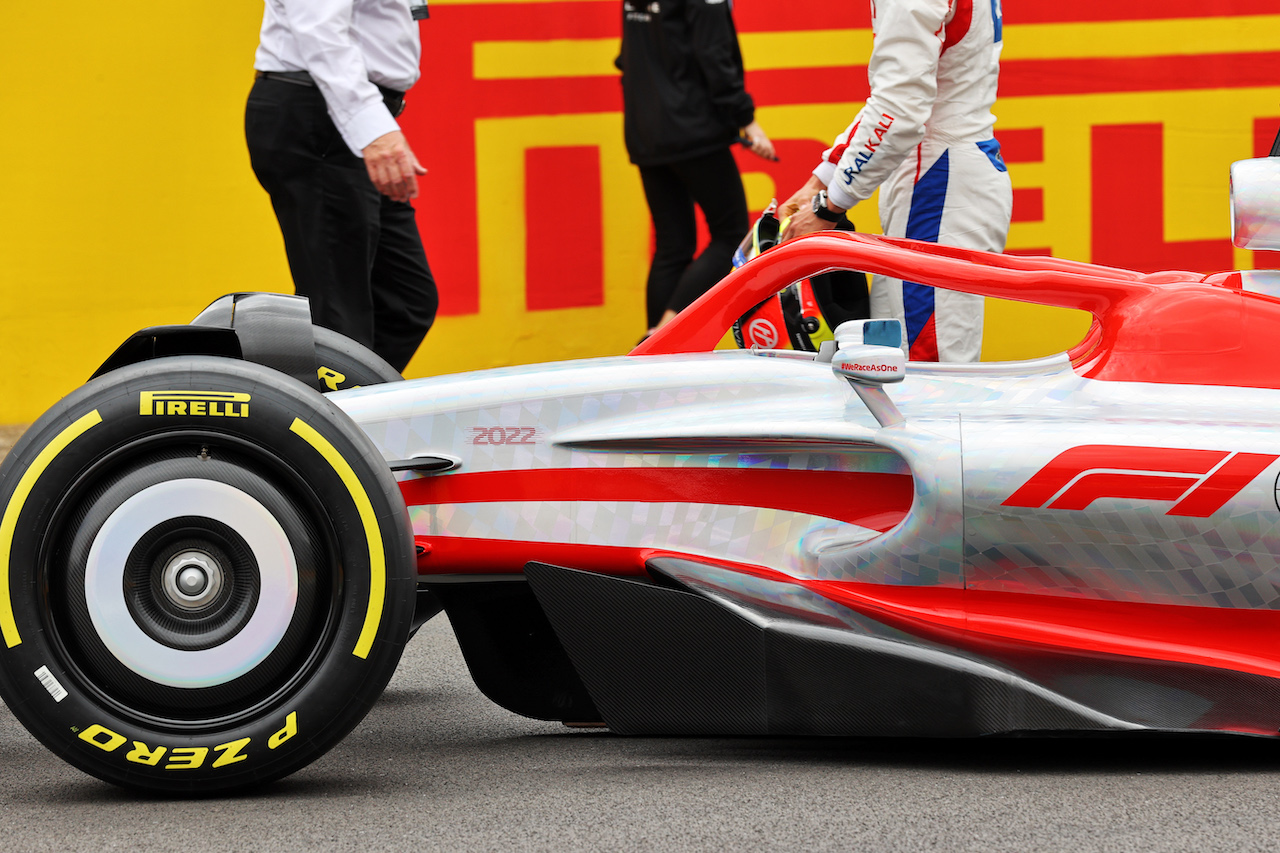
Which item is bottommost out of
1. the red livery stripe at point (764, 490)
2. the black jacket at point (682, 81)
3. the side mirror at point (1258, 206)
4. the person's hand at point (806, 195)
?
the red livery stripe at point (764, 490)

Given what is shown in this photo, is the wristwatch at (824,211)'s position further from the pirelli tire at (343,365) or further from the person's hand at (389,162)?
the pirelli tire at (343,365)

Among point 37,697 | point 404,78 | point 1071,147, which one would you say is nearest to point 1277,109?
point 1071,147

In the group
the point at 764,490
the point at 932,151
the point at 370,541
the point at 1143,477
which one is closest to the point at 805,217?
the point at 932,151

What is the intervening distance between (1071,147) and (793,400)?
4242 mm

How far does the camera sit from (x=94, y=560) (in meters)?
2.16

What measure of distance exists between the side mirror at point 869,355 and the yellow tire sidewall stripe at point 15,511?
116 centimetres

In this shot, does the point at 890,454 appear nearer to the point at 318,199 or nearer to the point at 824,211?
the point at 824,211

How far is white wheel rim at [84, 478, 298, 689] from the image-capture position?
215 centimetres

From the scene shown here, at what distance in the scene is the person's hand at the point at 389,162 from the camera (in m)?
3.54

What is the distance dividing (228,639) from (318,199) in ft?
5.88

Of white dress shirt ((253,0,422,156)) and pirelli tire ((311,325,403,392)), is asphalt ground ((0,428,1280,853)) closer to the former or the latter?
pirelli tire ((311,325,403,392))

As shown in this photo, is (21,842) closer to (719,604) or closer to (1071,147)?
(719,604)

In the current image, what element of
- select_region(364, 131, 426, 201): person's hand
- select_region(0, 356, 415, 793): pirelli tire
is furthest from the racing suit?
select_region(0, 356, 415, 793): pirelli tire

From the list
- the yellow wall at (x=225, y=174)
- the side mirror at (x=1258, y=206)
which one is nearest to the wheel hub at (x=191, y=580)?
the side mirror at (x=1258, y=206)
